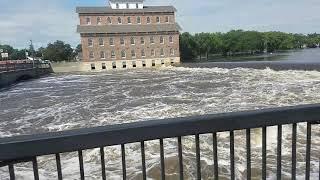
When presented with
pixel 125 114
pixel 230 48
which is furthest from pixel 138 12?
pixel 125 114

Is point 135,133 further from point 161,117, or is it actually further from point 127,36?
point 127,36

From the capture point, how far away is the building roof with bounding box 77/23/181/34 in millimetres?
76475

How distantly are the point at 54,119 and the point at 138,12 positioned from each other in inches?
2481

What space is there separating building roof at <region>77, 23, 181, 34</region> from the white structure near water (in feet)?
20.7

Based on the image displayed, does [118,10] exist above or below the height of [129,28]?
above

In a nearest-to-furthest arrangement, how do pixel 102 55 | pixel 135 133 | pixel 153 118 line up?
pixel 135 133
pixel 153 118
pixel 102 55

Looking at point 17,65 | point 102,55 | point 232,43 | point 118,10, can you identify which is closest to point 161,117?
point 17,65

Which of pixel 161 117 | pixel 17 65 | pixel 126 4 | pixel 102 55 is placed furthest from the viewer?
pixel 126 4

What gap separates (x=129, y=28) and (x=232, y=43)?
5442cm

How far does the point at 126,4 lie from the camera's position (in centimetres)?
8369

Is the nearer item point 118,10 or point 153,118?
point 153,118

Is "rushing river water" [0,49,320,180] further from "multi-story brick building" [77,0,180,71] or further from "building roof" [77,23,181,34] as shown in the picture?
"building roof" [77,23,181,34]

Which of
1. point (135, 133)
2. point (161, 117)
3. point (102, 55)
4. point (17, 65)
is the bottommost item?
point (161, 117)

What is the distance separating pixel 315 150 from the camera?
9602 mm
